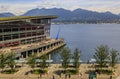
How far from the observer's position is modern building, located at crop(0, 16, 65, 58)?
121312 millimetres

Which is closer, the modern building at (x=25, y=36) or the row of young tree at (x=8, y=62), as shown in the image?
the row of young tree at (x=8, y=62)

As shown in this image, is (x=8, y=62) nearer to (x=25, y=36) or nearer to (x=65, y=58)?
(x=65, y=58)

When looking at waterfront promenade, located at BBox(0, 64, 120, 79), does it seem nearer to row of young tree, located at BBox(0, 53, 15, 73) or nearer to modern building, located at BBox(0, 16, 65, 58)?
row of young tree, located at BBox(0, 53, 15, 73)

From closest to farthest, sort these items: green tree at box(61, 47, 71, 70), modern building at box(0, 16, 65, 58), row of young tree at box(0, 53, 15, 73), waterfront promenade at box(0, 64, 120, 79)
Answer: waterfront promenade at box(0, 64, 120, 79), green tree at box(61, 47, 71, 70), row of young tree at box(0, 53, 15, 73), modern building at box(0, 16, 65, 58)

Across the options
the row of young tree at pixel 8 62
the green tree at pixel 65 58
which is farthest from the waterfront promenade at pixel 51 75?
the green tree at pixel 65 58

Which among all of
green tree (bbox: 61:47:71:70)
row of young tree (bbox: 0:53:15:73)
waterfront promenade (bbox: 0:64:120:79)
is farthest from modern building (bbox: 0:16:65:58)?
green tree (bbox: 61:47:71:70)

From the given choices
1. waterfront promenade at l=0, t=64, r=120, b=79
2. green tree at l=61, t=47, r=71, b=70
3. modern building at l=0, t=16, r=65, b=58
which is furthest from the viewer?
modern building at l=0, t=16, r=65, b=58

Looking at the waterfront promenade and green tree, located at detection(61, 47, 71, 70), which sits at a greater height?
green tree, located at detection(61, 47, 71, 70)

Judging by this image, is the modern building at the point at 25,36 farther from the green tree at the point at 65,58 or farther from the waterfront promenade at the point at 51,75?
the green tree at the point at 65,58

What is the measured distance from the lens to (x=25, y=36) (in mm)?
137875

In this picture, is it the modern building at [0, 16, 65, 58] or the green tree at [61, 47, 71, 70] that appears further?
the modern building at [0, 16, 65, 58]

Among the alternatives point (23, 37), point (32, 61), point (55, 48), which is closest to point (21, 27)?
point (23, 37)

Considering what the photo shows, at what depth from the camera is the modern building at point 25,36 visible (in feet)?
398

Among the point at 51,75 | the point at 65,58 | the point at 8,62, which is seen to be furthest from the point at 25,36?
the point at 51,75
